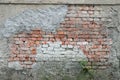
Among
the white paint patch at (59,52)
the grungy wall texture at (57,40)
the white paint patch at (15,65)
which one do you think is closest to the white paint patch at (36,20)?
the grungy wall texture at (57,40)

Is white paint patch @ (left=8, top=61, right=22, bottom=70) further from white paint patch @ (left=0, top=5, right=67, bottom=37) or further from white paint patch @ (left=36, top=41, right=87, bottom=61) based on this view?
white paint patch @ (left=0, top=5, right=67, bottom=37)

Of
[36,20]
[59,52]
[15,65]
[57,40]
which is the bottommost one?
[15,65]

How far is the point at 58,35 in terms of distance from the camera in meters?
6.52

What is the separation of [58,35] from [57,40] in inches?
3.9

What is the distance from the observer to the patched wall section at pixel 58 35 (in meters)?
6.50

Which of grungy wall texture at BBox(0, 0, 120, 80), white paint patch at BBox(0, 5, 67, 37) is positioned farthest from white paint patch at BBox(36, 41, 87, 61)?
white paint patch at BBox(0, 5, 67, 37)

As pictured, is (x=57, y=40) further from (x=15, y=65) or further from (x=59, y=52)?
(x=15, y=65)

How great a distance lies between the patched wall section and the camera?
256 inches

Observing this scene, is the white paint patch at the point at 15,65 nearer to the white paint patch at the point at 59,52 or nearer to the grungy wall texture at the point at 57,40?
the grungy wall texture at the point at 57,40

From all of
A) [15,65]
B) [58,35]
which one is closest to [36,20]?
[58,35]

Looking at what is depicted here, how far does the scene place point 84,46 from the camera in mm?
6547

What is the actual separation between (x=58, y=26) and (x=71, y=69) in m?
0.87

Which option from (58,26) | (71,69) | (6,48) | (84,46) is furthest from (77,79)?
(6,48)

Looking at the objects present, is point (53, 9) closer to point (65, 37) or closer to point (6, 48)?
point (65, 37)
